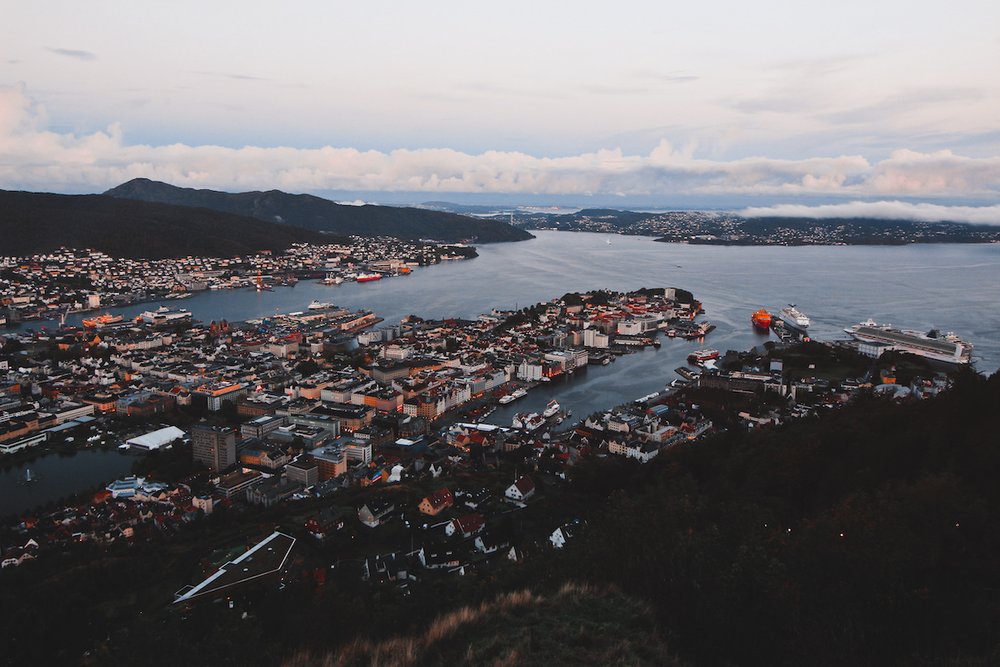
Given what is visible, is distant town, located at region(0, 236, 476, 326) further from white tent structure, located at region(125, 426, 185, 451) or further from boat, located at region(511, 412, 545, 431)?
boat, located at region(511, 412, 545, 431)

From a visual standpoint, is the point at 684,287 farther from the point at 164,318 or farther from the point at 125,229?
the point at 125,229

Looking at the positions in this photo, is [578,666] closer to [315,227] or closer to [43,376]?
[43,376]

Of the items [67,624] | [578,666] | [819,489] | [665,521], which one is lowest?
[67,624]

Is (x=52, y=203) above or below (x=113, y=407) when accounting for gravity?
above

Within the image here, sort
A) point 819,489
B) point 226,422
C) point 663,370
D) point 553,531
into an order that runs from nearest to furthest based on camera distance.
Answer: point 819,489
point 553,531
point 226,422
point 663,370

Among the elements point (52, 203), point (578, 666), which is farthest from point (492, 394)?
point (52, 203)

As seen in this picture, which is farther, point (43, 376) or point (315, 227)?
point (315, 227)
